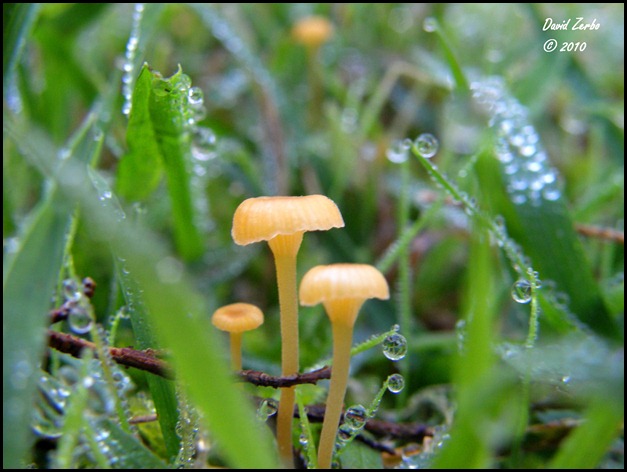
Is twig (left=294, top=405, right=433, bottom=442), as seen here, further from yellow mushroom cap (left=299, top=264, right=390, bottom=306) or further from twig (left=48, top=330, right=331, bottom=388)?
yellow mushroom cap (left=299, top=264, right=390, bottom=306)

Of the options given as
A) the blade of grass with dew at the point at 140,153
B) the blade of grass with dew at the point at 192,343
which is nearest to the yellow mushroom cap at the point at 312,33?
the blade of grass with dew at the point at 140,153

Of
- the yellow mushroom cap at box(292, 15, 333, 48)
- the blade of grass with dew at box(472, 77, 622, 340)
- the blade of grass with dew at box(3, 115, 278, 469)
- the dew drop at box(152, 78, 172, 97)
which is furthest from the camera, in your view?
the yellow mushroom cap at box(292, 15, 333, 48)

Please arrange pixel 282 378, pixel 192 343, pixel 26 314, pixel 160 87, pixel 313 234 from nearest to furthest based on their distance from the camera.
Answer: pixel 192 343, pixel 26 314, pixel 282 378, pixel 160 87, pixel 313 234

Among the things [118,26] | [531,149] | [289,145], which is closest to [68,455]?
[531,149]

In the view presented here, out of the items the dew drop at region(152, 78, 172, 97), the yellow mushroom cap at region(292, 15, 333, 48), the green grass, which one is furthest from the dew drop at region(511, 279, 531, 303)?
the yellow mushroom cap at region(292, 15, 333, 48)

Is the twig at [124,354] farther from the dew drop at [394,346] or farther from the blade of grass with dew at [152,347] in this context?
the dew drop at [394,346]

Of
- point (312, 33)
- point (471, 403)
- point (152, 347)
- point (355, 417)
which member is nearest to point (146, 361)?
point (152, 347)

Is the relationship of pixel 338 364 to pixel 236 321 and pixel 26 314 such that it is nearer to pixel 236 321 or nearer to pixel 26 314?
pixel 236 321
